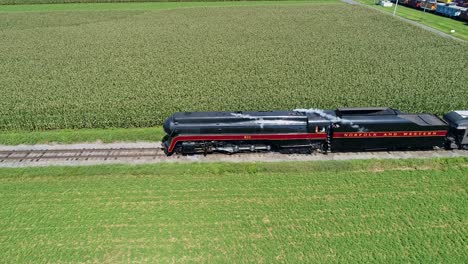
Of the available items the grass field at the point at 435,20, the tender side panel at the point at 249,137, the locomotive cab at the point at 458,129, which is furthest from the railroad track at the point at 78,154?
the grass field at the point at 435,20

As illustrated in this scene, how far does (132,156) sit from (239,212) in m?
10.1

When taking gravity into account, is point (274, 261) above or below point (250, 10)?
below

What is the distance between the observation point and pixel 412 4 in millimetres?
86375

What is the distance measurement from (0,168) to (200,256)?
16.6 m

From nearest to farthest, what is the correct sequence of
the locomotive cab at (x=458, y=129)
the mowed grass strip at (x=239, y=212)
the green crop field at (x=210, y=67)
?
the mowed grass strip at (x=239, y=212) → the locomotive cab at (x=458, y=129) → the green crop field at (x=210, y=67)

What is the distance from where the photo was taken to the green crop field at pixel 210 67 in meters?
31.0

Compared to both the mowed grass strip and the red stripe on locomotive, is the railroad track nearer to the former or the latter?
the mowed grass strip

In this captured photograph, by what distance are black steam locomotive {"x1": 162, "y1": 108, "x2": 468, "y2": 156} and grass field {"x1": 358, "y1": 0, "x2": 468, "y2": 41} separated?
140ft

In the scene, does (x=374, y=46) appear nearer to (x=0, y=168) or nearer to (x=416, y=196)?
(x=416, y=196)

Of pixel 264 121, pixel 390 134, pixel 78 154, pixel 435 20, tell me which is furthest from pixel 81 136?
pixel 435 20

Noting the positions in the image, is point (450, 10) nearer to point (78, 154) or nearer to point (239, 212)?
point (239, 212)

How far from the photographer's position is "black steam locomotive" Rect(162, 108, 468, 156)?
22.9m

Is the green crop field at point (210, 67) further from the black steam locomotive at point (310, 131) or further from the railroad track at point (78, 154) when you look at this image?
the black steam locomotive at point (310, 131)

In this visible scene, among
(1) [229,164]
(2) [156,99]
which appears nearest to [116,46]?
(2) [156,99]
